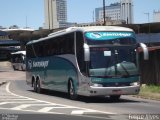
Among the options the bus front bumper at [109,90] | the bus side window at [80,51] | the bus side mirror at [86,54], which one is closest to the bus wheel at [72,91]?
the bus side window at [80,51]

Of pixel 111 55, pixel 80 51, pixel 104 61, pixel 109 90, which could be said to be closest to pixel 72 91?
pixel 80 51

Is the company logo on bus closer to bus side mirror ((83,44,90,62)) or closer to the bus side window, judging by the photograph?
the bus side window

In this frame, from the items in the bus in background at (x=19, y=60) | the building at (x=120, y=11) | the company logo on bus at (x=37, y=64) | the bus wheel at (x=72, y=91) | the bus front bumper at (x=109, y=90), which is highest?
the building at (x=120, y=11)

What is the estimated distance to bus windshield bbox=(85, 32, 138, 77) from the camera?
21594 mm

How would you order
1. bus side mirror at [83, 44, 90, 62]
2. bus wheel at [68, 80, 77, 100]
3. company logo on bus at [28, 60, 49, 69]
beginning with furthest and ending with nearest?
company logo on bus at [28, 60, 49, 69]
bus wheel at [68, 80, 77, 100]
bus side mirror at [83, 44, 90, 62]

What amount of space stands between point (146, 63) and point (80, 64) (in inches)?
470

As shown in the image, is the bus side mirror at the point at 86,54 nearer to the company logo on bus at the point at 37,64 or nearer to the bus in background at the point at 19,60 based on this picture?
the company logo on bus at the point at 37,64

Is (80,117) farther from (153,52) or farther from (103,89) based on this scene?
(153,52)

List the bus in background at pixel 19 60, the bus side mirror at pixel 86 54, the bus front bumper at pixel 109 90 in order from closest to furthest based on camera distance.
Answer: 1. the bus side mirror at pixel 86 54
2. the bus front bumper at pixel 109 90
3. the bus in background at pixel 19 60

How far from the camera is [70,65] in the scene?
24.0 metres

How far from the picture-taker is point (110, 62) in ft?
70.9

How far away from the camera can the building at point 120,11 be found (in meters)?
123

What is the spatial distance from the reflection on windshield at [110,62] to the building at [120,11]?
3874 inches

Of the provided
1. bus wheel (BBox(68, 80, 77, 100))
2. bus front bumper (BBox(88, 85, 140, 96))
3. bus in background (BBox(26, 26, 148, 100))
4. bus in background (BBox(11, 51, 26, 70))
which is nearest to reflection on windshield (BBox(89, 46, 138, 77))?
bus in background (BBox(26, 26, 148, 100))
